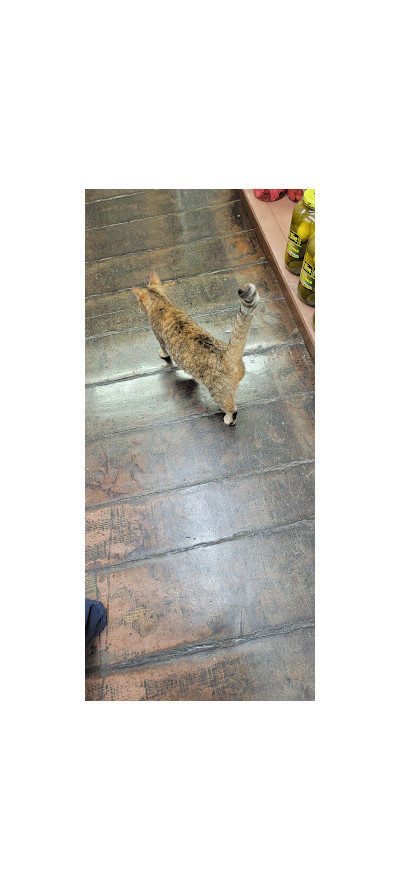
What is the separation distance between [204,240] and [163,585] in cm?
257

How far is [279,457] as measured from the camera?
2.66m

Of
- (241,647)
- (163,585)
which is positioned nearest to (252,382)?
(163,585)

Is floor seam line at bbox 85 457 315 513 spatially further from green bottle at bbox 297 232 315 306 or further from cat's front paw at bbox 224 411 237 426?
green bottle at bbox 297 232 315 306

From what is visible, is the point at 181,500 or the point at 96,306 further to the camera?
the point at 96,306

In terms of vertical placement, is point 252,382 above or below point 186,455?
above

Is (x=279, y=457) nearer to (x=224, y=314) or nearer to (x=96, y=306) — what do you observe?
(x=224, y=314)

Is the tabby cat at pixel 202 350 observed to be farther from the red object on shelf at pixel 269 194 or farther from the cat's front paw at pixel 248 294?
the red object on shelf at pixel 269 194

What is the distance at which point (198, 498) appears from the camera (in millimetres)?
2602

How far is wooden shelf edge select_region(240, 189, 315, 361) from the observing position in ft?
9.76

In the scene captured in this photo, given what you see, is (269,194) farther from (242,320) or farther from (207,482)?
(207,482)

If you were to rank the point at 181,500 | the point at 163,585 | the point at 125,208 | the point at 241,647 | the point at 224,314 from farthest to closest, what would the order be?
the point at 125,208, the point at 224,314, the point at 181,500, the point at 163,585, the point at 241,647

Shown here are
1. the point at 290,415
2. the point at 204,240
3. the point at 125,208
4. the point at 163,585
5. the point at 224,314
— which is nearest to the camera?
the point at 163,585

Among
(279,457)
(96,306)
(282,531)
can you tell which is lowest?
(282,531)

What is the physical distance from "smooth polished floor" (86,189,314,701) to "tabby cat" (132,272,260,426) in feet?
0.94
